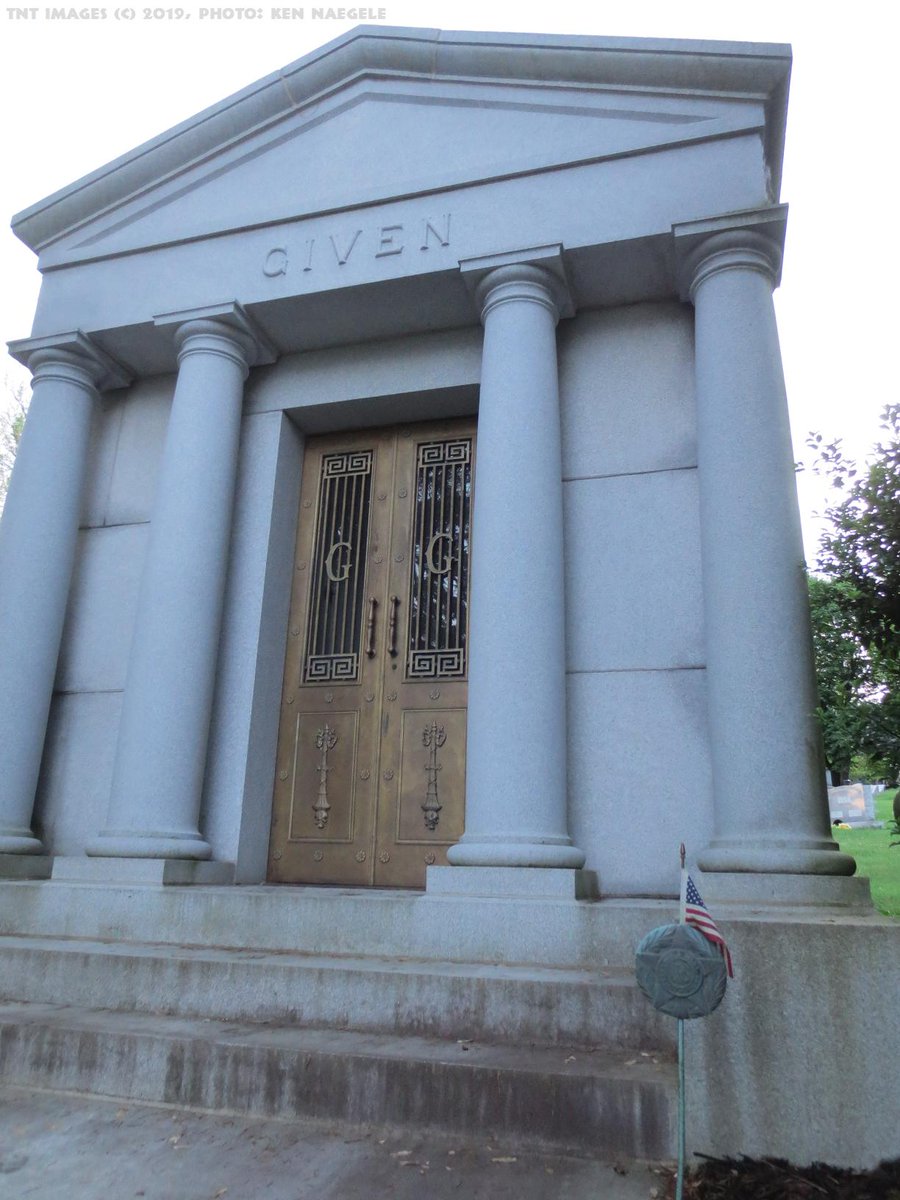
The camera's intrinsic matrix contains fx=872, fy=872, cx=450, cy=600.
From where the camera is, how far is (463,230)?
7.05 meters

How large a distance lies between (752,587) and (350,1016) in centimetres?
349

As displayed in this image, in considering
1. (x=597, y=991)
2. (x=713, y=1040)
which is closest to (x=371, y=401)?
(x=597, y=991)

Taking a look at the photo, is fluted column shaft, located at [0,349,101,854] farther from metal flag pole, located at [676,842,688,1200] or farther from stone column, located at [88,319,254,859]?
metal flag pole, located at [676,842,688,1200]

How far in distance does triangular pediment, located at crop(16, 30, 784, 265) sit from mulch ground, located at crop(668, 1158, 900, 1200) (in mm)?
6590

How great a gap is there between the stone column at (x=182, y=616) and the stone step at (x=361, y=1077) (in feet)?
6.24

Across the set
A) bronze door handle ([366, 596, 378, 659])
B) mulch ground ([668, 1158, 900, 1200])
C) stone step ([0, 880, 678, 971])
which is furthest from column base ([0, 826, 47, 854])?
mulch ground ([668, 1158, 900, 1200])

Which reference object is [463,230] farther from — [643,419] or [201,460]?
[201,460]

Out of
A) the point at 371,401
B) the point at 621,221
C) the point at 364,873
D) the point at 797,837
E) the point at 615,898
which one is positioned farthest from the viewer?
the point at 371,401

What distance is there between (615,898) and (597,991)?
63.1 inches

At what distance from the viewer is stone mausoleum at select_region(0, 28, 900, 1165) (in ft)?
13.8

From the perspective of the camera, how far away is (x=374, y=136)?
7.86 m

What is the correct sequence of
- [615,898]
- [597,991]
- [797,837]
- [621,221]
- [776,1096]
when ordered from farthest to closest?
[621,221] < [615,898] < [797,837] < [597,991] < [776,1096]

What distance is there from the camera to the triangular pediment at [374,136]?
694 centimetres

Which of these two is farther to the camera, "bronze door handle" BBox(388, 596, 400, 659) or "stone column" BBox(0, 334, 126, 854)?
"bronze door handle" BBox(388, 596, 400, 659)
